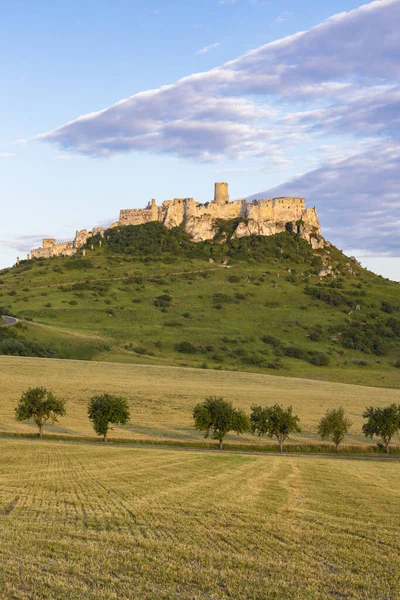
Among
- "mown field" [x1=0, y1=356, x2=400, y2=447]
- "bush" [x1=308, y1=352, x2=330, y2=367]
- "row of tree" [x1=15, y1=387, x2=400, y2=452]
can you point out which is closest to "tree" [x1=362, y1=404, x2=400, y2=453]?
"row of tree" [x1=15, y1=387, x2=400, y2=452]

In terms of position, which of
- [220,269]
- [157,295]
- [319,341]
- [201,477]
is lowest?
[201,477]

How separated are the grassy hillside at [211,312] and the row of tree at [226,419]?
46196mm

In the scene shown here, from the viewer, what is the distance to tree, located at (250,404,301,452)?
51781 mm

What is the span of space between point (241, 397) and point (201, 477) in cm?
3887

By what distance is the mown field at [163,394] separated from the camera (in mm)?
54000

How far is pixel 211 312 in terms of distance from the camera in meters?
143

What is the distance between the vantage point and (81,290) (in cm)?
15475

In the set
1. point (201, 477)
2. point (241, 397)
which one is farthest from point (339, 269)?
point (201, 477)

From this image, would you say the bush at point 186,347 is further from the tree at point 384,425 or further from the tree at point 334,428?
the tree at point 334,428

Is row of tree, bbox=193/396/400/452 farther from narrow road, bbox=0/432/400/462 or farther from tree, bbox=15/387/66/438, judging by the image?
tree, bbox=15/387/66/438

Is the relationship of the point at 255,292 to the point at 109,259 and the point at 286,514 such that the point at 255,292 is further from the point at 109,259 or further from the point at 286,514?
the point at 286,514

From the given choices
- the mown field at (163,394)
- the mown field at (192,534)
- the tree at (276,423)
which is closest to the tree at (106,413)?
the mown field at (163,394)

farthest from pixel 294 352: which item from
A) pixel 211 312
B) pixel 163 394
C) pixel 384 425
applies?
pixel 384 425

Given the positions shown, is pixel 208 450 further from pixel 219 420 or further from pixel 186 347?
pixel 186 347
